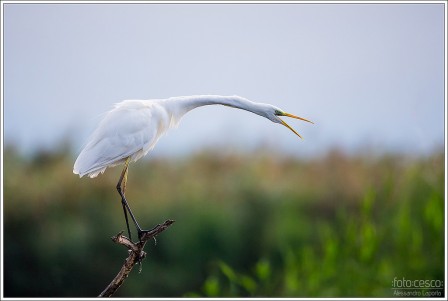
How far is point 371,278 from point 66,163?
8.95ft

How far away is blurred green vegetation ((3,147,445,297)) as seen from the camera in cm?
476

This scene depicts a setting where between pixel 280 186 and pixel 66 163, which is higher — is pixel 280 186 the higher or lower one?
the lower one

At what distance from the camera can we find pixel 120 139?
2631 mm

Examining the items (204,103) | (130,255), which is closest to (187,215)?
(204,103)

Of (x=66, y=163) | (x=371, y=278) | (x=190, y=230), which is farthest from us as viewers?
(x=66, y=163)

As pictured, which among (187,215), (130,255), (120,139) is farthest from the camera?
(187,215)

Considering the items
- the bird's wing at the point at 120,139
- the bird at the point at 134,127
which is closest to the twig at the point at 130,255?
the bird at the point at 134,127

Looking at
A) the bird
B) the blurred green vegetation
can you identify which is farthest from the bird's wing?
the blurred green vegetation

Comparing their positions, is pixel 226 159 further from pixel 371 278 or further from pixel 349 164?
pixel 371 278

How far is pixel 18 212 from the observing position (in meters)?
5.19

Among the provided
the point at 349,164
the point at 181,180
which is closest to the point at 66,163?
the point at 181,180

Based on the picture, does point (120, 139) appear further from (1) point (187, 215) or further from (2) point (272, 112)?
(1) point (187, 215)

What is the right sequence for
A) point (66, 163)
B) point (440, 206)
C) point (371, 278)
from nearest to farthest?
point (371, 278)
point (440, 206)
point (66, 163)

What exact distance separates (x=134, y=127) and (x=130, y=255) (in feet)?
1.83
